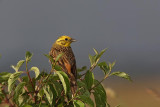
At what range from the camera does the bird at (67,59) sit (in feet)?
11.7

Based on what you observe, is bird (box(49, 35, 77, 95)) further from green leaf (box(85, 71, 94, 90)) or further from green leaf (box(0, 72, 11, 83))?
green leaf (box(0, 72, 11, 83))

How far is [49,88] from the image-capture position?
2.83m

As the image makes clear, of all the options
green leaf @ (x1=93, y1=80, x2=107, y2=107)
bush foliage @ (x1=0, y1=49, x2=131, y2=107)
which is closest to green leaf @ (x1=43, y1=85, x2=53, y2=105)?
bush foliage @ (x1=0, y1=49, x2=131, y2=107)

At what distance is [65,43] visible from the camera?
6.09 metres

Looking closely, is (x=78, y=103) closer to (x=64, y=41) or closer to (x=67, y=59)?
(x=67, y=59)

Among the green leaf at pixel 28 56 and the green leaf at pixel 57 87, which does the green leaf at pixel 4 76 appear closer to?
the green leaf at pixel 28 56

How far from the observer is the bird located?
3553 millimetres

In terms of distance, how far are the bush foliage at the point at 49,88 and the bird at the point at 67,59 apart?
10.9 inches

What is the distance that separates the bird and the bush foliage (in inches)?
10.9

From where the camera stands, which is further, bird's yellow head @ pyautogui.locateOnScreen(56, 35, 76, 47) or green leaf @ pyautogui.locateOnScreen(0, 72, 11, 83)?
bird's yellow head @ pyautogui.locateOnScreen(56, 35, 76, 47)

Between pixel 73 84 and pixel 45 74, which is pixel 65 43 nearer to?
pixel 73 84

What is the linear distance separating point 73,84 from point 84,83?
0.37 m

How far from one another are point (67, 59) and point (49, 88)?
1.83 metres

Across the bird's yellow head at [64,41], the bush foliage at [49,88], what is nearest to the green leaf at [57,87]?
the bush foliage at [49,88]
